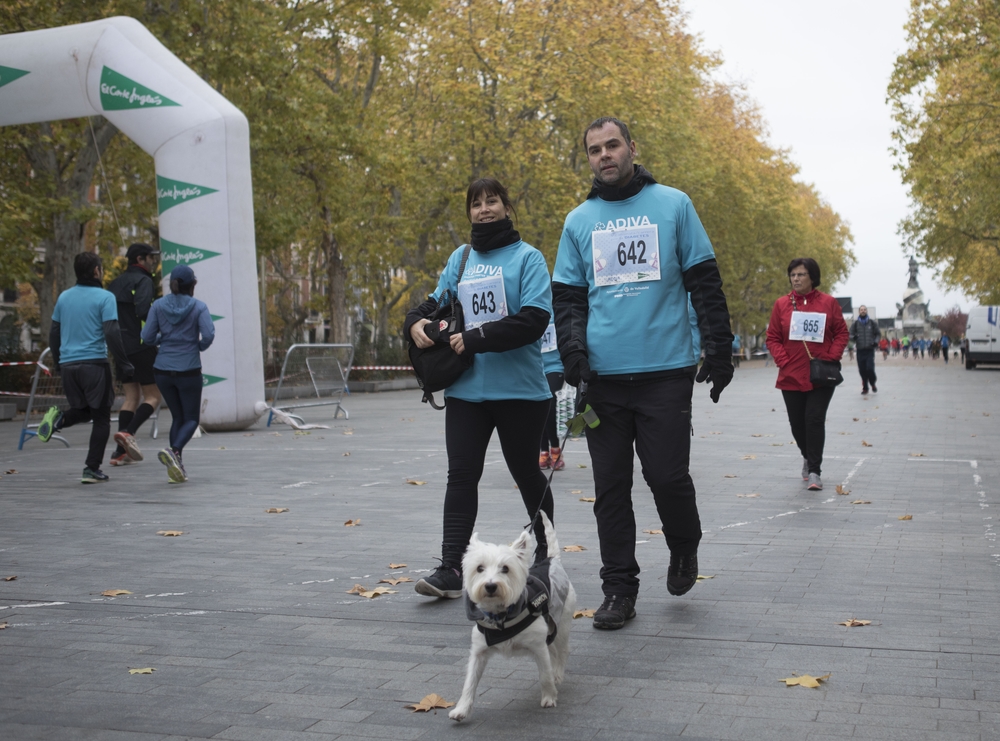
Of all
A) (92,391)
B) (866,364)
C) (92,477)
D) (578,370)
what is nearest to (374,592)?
(578,370)

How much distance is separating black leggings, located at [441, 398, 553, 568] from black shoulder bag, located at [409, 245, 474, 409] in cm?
17

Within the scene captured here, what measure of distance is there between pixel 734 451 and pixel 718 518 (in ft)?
17.8

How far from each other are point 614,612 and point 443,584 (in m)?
0.96

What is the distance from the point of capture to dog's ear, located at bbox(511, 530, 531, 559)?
3.83 metres

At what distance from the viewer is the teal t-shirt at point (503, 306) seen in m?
5.55

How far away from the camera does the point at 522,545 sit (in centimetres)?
386

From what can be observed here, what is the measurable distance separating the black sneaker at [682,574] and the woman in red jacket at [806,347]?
4672mm

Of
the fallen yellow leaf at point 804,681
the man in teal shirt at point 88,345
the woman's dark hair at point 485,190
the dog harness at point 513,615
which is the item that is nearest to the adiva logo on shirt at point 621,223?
the woman's dark hair at point 485,190

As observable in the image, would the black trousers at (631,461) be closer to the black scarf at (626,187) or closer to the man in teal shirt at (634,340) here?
the man in teal shirt at (634,340)

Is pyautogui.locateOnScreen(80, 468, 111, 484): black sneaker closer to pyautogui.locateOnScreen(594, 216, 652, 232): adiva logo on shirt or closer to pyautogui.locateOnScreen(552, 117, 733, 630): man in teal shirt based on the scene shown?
pyautogui.locateOnScreen(552, 117, 733, 630): man in teal shirt

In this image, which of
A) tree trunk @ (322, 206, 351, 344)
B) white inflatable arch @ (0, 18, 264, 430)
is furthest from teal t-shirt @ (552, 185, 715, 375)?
tree trunk @ (322, 206, 351, 344)

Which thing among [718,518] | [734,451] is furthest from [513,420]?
[734,451]

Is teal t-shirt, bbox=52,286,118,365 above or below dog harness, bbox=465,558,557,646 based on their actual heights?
above

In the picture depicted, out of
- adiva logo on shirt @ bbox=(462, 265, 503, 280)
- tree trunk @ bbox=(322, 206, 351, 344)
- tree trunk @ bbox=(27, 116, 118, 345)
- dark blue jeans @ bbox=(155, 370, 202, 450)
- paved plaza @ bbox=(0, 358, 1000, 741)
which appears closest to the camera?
paved plaza @ bbox=(0, 358, 1000, 741)
